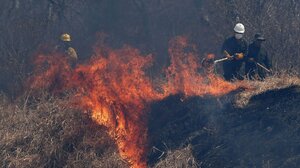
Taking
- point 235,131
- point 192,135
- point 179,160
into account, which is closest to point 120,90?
point 192,135

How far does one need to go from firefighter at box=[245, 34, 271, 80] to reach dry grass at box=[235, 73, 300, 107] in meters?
0.79

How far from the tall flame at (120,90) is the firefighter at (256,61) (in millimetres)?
920

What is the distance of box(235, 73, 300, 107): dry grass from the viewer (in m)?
9.28

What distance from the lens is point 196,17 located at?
18500 millimetres

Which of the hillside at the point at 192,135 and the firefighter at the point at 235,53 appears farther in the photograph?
the firefighter at the point at 235,53

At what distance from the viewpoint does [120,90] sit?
34.7ft

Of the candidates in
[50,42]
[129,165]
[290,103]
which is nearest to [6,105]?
[129,165]

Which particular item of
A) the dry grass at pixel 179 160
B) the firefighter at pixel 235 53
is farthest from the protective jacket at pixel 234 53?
the dry grass at pixel 179 160

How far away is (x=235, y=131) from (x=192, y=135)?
1072mm

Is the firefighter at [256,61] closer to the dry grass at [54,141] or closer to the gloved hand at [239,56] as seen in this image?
the gloved hand at [239,56]

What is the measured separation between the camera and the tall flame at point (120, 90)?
9398mm

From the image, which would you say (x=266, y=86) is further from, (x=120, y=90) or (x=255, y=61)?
(x=120, y=90)

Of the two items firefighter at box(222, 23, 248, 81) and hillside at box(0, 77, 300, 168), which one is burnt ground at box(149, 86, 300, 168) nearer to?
hillside at box(0, 77, 300, 168)

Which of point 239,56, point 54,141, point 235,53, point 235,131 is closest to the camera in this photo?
point 54,141
